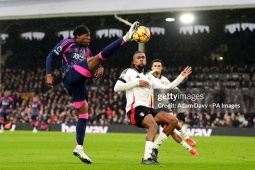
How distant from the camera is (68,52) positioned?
36.8ft

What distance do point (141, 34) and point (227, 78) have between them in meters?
24.7

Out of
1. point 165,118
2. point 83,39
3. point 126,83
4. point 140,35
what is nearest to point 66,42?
point 83,39

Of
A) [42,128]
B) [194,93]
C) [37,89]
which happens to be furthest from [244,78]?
[37,89]

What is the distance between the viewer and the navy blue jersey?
436 inches

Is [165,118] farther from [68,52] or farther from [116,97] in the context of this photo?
[116,97]

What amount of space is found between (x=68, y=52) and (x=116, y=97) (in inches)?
1012

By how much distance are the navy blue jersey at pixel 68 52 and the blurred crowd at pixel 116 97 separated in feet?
62.3

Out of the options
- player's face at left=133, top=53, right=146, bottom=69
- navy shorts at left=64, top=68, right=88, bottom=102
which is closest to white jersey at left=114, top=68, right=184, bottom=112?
player's face at left=133, top=53, right=146, bottom=69

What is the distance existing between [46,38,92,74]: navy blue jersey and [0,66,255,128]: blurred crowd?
747 inches

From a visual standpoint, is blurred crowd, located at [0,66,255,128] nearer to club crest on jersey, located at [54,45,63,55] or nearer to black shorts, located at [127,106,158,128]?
black shorts, located at [127,106,158,128]

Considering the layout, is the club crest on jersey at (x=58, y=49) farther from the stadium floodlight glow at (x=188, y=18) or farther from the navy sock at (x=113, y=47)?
the stadium floodlight glow at (x=188, y=18)

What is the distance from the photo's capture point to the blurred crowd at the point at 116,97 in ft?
99.9

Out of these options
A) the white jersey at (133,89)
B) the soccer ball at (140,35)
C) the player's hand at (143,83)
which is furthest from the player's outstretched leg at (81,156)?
the soccer ball at (140,35)

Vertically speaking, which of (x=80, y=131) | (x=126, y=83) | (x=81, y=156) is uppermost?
(x=126, y=83)
